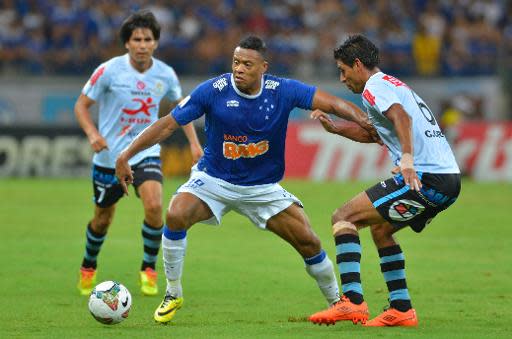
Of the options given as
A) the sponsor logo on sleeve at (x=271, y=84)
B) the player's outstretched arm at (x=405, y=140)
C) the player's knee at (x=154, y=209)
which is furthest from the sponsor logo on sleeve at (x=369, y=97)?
the player's knee at (x=154, y=209)

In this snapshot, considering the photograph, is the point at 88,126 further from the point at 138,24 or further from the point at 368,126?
the point at 368,126

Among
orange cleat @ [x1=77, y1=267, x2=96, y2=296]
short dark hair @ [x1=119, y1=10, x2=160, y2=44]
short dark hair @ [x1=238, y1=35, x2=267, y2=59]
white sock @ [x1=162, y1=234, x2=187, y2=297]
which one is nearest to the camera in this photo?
short dark hair @ [x1=238, y1=35, x2=267, y2=59]

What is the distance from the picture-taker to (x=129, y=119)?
11.0 metres

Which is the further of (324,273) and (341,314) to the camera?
(324,273)

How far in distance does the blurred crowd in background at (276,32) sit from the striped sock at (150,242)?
15557 mm

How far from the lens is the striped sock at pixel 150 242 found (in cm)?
1077

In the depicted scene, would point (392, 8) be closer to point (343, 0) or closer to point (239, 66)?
point (343, 0)

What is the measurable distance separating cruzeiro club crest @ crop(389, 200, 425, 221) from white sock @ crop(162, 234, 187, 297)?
1.77 m

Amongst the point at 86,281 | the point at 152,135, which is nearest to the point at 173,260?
the point at 152,135

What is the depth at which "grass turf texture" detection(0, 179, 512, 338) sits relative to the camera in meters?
8.59

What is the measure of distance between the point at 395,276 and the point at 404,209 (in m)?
0.66

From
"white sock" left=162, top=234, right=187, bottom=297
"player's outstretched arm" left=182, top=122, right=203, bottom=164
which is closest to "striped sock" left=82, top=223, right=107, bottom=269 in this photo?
"player's outstretched arm" left=182, top=122, right=203, bottom=164

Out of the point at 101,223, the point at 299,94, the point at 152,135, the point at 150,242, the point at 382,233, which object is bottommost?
the point at 150,242

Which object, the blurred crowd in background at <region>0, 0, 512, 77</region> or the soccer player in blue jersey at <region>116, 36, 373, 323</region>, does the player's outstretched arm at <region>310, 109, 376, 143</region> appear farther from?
the blurred crowd in background at <region>0, 0, 512, 77</region>
